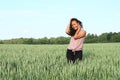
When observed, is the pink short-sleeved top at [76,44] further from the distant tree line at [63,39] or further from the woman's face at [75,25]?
the distant tree line at [63,39]

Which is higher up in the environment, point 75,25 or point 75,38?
point 75,25

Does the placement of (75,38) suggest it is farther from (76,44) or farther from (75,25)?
(75,25)

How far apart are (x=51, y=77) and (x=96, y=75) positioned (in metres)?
0.88

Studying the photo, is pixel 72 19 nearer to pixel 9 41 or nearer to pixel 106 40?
pixel 9 41

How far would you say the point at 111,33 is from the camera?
4012 cm

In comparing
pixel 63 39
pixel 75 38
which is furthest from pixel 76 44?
pixel 63 39

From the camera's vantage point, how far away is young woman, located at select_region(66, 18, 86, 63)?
349 inches

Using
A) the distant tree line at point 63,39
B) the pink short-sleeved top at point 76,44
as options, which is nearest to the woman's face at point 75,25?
the pink short-sleeved top at point 76,44

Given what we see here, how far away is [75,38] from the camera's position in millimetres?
8859

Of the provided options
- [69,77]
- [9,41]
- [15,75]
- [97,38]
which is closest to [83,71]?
[69,77]

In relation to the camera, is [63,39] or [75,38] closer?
[75,38]

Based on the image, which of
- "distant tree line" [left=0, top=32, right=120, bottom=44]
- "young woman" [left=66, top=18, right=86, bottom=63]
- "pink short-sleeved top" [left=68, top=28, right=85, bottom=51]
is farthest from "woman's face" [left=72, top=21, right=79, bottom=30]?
"distant tree line" [left=0, top=32, right=120, bottom=44]

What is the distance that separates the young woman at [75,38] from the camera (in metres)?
8.86

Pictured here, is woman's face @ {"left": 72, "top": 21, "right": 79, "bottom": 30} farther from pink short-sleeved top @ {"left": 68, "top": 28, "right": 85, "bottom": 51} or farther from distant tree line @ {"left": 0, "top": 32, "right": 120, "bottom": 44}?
distant tree line @ {"left": 0, "top": 32, "right": 120, "bottom": 44}
